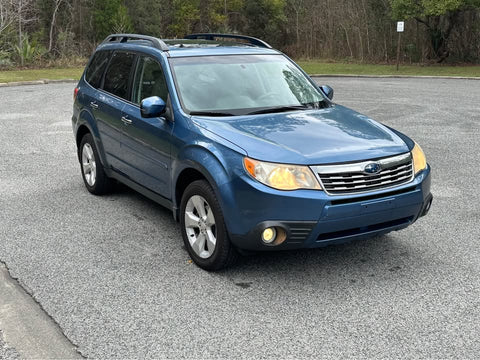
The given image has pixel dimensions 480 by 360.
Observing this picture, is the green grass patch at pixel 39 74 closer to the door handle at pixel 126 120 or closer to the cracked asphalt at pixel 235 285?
the cracked asphalt at pixel 235 285

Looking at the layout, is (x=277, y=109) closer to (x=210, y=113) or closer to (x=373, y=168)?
(x=210, y=113)

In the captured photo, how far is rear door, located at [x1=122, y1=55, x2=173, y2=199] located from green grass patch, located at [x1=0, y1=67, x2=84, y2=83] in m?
17.4

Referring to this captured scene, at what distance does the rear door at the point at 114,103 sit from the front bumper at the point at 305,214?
2.20 meters

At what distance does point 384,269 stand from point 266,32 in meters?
36.4

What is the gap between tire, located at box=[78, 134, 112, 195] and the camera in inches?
275

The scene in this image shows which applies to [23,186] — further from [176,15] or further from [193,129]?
[176,15]

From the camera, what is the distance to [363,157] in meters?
4.55

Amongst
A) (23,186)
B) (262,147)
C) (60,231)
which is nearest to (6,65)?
(23,186)

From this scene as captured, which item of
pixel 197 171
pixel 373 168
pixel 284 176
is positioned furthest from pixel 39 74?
pixel 373 168

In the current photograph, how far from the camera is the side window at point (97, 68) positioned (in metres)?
7.01

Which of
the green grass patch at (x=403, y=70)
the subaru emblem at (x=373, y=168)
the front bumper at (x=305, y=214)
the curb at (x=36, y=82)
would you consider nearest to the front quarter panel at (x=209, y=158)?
the front bumper at (x=305, y=214)

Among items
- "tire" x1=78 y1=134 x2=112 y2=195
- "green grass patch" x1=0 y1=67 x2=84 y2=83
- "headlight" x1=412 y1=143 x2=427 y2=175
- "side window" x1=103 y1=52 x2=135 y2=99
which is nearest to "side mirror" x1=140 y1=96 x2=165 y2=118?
"side window" x1=103 y1=52 x2=135 y2=99

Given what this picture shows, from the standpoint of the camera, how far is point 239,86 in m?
5.66

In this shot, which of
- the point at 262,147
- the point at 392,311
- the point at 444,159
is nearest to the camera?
the point at 392,311
